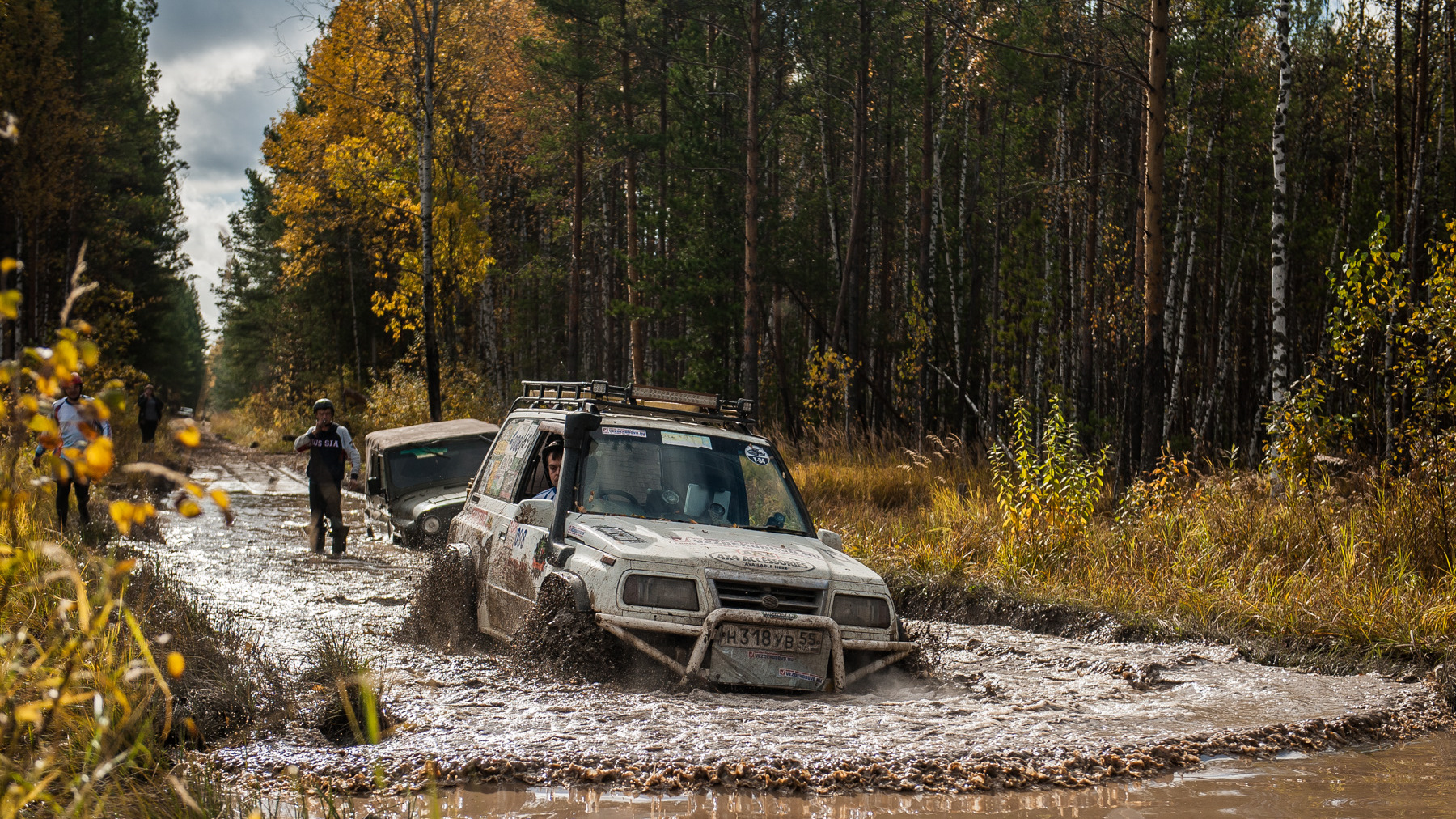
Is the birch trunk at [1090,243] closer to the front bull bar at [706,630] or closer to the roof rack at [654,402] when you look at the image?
the roof rack at [654,402]

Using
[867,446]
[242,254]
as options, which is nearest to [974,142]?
[867,446]

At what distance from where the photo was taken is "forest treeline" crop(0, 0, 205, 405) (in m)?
29.6

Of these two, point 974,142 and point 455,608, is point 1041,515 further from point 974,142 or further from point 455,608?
point 974,142

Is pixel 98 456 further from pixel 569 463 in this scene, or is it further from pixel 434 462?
pixel 434 462

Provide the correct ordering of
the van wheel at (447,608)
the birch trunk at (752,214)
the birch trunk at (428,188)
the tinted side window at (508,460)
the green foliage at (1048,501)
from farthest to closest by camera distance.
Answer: the birch trunk at (428,188) → the birch trunk at (752,214) → the green foliage at (1048,501) → the tinted side window at (508,460) → the van wheel at (447,608)

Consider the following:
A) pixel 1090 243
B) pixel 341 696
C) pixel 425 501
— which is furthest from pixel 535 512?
pixel 1090 243

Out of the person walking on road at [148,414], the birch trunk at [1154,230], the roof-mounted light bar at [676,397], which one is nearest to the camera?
the roof-mounted light bar at [676,397]

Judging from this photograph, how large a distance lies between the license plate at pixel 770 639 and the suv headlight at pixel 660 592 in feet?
0.78

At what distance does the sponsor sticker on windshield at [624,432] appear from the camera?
785 centimetres

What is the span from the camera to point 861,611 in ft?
22.6

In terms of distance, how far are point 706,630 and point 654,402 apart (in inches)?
100

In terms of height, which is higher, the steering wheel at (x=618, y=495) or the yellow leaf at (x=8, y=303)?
the yellow leaf at (x=8, y=303)

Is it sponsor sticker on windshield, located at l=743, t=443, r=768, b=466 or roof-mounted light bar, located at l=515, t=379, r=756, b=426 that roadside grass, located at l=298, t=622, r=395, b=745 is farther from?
sponsor sticker on windshield, located at l=743, t=443, r=768, b=466

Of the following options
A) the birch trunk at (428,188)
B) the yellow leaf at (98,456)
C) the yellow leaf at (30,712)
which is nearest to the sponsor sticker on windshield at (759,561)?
the yellow leaf at (30,712)
